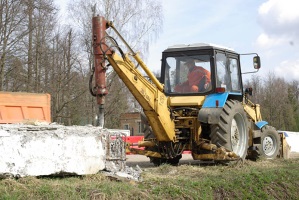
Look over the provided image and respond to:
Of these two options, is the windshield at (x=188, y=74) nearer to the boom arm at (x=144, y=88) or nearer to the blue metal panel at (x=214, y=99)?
the blue metal panel at (x=214, y=99)

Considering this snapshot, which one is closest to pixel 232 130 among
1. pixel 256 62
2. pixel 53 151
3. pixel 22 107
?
pixel 256 62

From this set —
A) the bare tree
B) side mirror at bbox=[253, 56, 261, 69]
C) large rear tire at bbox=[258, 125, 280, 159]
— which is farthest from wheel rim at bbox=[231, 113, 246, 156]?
the bare tree

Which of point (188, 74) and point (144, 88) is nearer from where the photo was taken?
point (144, 88)

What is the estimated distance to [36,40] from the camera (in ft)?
79.5

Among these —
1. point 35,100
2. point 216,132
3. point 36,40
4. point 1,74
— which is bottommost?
point 216,132

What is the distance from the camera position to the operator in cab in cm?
1010

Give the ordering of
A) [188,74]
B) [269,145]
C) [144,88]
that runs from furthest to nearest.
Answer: [269,145] < [188,74] < [144,88]

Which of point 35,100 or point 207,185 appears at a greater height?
point 35,100

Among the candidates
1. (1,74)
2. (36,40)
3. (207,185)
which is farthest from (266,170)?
(36,40)

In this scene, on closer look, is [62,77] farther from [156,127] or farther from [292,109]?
[292,109]

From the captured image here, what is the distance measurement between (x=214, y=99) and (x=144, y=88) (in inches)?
70.7

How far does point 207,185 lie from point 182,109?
3235mm

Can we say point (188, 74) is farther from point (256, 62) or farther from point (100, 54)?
point (100, 54)

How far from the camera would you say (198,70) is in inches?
402
